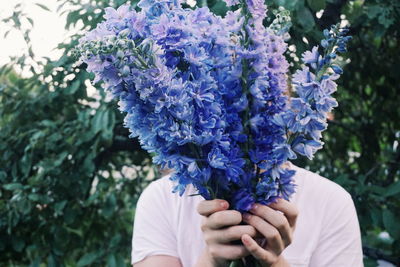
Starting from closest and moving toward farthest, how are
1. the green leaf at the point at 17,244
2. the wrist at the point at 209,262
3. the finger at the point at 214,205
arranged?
the finger at the point at 214,205 → the wrist at the point at 209,262 → the green leaf at the point at 17,244

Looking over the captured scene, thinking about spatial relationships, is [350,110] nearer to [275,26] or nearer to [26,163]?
[26,163]

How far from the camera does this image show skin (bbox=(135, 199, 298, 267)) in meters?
0.91

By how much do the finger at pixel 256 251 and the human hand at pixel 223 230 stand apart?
0.01 m

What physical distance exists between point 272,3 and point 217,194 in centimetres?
62

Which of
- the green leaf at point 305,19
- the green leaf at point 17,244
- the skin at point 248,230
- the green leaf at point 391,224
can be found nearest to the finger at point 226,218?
the skin at point 248,230

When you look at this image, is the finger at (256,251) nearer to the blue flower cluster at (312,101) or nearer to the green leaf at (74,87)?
the blue flower cluster at (312,101)

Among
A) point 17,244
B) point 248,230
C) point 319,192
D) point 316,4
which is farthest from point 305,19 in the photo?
point 17,244

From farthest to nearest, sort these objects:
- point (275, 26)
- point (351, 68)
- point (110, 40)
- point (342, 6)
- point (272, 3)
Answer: point (351, 68), point (342, 6), point (272, 3), point (275, 26), point (110, 40)

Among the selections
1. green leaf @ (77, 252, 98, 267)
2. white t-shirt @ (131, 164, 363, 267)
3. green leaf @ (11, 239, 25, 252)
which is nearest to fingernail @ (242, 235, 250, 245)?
white t-shirt @ (131, 164, 363, 267)

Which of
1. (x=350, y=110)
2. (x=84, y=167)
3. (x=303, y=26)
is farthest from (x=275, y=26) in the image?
(x=350, y=110)

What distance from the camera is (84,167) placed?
193 cm

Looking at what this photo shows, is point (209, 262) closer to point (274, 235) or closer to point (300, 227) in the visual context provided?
point (274, 235)

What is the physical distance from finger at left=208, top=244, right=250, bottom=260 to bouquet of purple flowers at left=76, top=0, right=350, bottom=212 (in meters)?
0.10

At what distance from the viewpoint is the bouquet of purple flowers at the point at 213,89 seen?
786 mm
